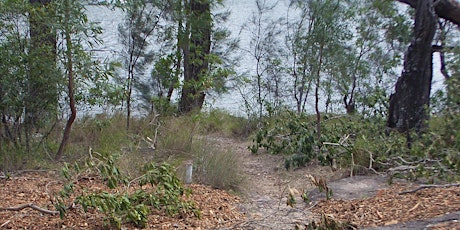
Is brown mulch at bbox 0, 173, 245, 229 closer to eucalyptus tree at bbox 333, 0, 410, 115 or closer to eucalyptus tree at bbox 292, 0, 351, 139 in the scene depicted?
eucalyptus tree at bbox 292, 0, 351, 139

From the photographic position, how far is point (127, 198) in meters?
4.43

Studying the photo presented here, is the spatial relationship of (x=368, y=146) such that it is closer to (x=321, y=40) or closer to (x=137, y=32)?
(x=321, y=40)

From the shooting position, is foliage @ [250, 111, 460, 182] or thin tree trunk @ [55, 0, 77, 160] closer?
foliage @ [250, 111, 460, 182]

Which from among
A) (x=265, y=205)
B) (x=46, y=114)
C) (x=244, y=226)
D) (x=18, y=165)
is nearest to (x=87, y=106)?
(x=46, y=114)

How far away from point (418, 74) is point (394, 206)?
2882 mm

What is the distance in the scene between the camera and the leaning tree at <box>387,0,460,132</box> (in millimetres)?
7211

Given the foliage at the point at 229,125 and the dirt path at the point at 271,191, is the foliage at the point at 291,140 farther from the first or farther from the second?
the foliage at the point at 229,125

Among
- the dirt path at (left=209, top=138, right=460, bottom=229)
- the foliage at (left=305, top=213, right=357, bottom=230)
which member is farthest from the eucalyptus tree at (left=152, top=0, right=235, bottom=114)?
the foliage at (left=305, top=213, right=357, bottom=230)

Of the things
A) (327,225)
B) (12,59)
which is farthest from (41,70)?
(327,225)

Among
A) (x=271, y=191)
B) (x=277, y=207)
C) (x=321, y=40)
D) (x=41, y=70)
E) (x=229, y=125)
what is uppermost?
(x=321, y=40)

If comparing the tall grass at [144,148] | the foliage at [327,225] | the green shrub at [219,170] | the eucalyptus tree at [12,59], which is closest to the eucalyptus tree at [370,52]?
the tall grass at [144,148]

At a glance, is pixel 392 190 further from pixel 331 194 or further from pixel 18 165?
pixel 18 165

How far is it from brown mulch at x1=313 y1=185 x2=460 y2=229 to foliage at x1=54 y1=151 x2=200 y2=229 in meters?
1.22

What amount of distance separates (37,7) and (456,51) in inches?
190
